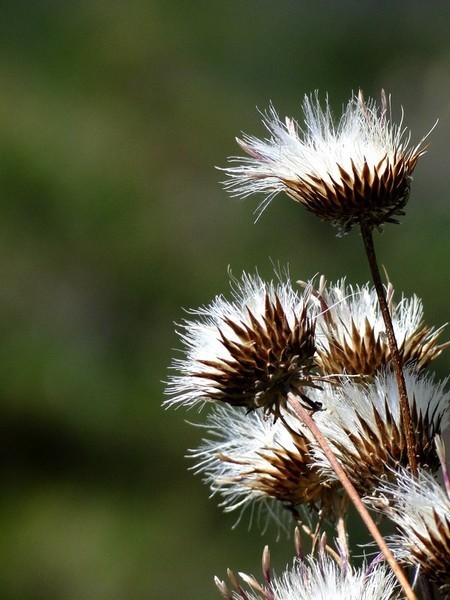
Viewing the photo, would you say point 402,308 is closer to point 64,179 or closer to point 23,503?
point 23,503

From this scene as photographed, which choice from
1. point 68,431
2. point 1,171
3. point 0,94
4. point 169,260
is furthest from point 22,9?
point 68,431

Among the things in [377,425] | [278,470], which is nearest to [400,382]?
[377,425]

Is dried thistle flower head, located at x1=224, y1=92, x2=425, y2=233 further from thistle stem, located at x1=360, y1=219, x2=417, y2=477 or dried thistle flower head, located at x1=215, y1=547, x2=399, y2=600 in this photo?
dried thistle flower head, located at x1=215, y1=547, x2=399, y2=600

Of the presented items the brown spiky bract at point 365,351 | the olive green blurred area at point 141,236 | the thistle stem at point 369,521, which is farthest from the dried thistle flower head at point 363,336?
the olive green blurred area at point 141,236

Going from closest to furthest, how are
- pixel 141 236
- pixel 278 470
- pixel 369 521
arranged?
1. pixel 369 521
2. pixel 278 470
3. pixel 141 236

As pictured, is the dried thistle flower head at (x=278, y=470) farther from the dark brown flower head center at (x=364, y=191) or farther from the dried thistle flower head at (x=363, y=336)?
the dark brown flower head center at (x=364, y=191)

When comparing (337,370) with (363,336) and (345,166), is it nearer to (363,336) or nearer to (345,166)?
(363,336)
